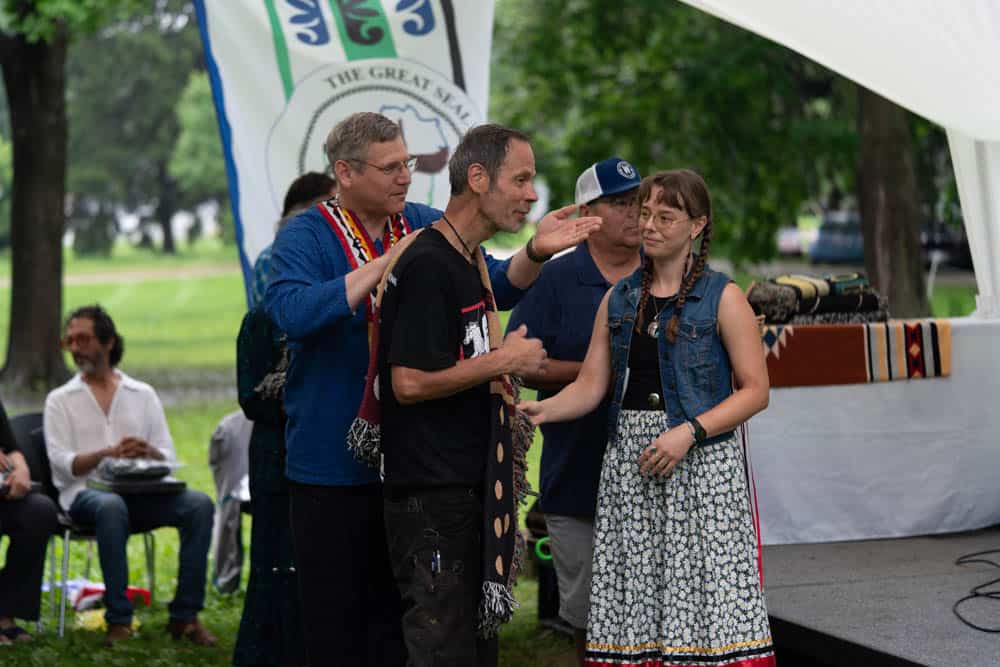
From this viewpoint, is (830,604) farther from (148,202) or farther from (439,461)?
(148,202)

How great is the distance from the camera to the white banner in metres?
6.48

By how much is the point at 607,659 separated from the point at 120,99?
46.0 m

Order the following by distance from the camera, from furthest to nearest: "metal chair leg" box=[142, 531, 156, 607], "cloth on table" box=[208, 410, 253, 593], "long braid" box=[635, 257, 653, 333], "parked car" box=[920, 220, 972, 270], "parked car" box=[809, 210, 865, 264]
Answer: "parked car" box=[809, 210, 865, 264] → "parked car" box=[920, 220, 972, 270] → "cloth on table" box=[208, 410, 253, 593] → "metal chair leg" box=[142, 531, 156, 607] → "long braid" box=[635, 257, 653, 333]

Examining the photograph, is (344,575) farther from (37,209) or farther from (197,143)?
(197,143)

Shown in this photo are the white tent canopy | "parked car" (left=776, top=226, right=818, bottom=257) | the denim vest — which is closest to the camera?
the denim vest

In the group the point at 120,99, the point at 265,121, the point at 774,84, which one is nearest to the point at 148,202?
the point at 120,99

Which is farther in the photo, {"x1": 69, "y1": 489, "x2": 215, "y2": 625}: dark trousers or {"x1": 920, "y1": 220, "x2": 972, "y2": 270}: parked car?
{"x1": 920, "y1": 220, "x2": 972, "y2": 270}: parked car

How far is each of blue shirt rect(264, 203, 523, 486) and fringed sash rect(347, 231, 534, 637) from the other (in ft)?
0.53

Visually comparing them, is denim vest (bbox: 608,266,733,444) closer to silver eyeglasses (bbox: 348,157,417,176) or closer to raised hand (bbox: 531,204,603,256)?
raised hand (bbox: 531,204,603,256)

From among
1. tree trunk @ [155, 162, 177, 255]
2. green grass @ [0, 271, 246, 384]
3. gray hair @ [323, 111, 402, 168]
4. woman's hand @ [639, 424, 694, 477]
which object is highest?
tree trunk @ [155, 162, 177, 255]

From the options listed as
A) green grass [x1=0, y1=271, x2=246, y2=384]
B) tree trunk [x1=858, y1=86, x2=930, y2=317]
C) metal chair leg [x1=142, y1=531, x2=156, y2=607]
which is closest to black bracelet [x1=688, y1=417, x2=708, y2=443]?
metal chair leg [x1=142, y1=531, x2=156, y2=607]

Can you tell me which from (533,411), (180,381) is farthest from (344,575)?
(180,381)

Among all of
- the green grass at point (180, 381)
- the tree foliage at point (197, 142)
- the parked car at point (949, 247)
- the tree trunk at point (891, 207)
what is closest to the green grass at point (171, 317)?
the green grass at point (180, 381)

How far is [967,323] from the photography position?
6293 mm
